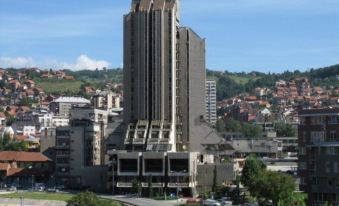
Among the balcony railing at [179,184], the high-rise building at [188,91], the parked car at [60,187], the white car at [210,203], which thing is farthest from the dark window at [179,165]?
the parked car at [60,187]

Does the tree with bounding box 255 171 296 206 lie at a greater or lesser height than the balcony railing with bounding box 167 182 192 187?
greater

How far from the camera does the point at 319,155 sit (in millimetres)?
88938

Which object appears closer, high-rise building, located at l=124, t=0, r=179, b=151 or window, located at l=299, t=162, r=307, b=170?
window, located at l=299, t=162, r=307, b=170

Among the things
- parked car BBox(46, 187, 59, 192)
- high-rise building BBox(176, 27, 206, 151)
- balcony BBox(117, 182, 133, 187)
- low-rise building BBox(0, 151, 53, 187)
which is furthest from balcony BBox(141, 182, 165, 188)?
low-rise building BBox(0, 151, 53, 187)

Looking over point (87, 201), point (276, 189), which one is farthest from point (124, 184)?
point (87, 201)

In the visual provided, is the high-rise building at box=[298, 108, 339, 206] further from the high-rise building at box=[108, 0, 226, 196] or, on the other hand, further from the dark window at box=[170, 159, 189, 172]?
the high-rise building at box=[108, 0, 226, 196]

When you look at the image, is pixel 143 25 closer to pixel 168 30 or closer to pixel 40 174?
pixel 168 30

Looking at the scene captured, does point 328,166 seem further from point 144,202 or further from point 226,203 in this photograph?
point 144,202

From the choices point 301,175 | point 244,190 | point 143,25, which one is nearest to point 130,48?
point 143,25

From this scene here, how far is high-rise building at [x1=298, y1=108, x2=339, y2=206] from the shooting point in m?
86.8

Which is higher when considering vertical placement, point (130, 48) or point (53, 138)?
point (130, 48)

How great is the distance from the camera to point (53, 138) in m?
168

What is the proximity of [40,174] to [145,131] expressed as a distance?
2961 centimetres

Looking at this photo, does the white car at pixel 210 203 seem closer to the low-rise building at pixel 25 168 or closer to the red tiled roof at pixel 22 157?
the low-rise building at pixel 25 168
